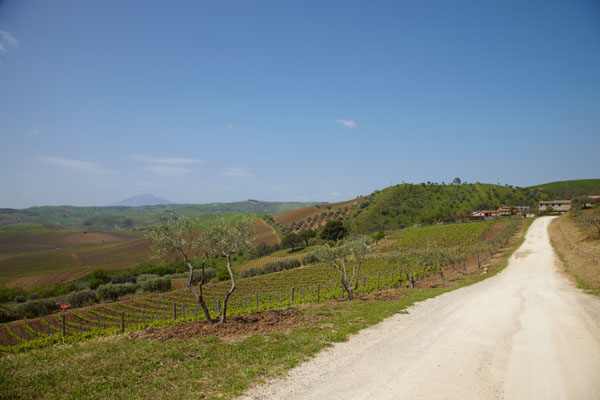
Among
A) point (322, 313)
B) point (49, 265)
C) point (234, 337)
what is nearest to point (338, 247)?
point (322, 313)

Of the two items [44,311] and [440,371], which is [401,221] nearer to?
[44,311]

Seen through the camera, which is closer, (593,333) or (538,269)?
(593,333)

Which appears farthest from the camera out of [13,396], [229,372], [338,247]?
[338,247]

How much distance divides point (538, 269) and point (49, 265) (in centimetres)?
16497

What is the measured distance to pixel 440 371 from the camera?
1039 centimetres

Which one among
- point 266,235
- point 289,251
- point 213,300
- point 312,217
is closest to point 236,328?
point 213,300

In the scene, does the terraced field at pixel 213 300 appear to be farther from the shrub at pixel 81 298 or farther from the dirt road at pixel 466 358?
the dirt road at pixel 466 358

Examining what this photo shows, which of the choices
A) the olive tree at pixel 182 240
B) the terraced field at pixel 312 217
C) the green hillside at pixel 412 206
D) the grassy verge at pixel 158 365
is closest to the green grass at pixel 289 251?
the green hillside at pixel 412 206

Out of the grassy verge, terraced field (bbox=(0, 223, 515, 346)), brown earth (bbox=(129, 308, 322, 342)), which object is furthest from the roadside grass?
the grassy verge

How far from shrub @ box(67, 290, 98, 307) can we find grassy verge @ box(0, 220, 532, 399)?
66.3 m

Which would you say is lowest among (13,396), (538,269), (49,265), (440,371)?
(49,265)

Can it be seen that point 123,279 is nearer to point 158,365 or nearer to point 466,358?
point 158,365

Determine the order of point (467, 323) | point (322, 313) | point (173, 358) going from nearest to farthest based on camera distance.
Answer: point (173, 358), point (467, 323), point (322, 313)

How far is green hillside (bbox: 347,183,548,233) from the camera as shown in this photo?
149625 mm
